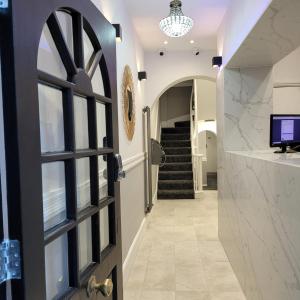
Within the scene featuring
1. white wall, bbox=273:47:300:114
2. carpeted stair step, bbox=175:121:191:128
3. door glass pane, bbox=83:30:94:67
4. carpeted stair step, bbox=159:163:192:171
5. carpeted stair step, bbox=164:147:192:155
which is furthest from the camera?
carpeted stair step, bbox=175:121:191:128

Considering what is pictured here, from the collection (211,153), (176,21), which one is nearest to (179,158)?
(211,153)

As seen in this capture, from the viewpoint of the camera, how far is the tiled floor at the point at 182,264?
8.61 feet

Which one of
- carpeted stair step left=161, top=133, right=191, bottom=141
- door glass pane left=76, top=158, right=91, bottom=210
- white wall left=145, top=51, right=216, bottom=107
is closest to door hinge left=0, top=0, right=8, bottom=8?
door glass pane left=76, top=158, right=91, bottom=210

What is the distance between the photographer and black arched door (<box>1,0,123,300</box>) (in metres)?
0.72

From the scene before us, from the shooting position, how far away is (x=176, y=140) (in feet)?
29.2

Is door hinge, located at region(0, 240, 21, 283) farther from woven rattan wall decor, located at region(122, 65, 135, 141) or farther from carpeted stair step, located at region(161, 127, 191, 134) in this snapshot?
carpeted stair step, located at region(161, 127, 191, 134)

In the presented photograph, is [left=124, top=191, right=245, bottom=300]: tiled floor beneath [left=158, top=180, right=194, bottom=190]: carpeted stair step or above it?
beneath

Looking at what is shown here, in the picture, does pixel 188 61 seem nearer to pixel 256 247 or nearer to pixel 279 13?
pixel 279 13

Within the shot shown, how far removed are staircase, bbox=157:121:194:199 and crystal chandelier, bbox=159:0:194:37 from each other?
14.4 ft

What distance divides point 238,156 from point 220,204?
4.09 ft

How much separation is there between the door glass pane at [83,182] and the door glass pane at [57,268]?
185mm

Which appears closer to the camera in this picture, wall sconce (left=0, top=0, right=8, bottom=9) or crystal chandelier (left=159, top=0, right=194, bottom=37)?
wall sconce (left=0, top=0, right=8, bottom=9)

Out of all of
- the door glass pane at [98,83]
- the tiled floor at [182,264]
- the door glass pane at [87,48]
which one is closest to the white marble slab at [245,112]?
the tiled floor at [182,264]

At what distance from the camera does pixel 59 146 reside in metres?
1.05
